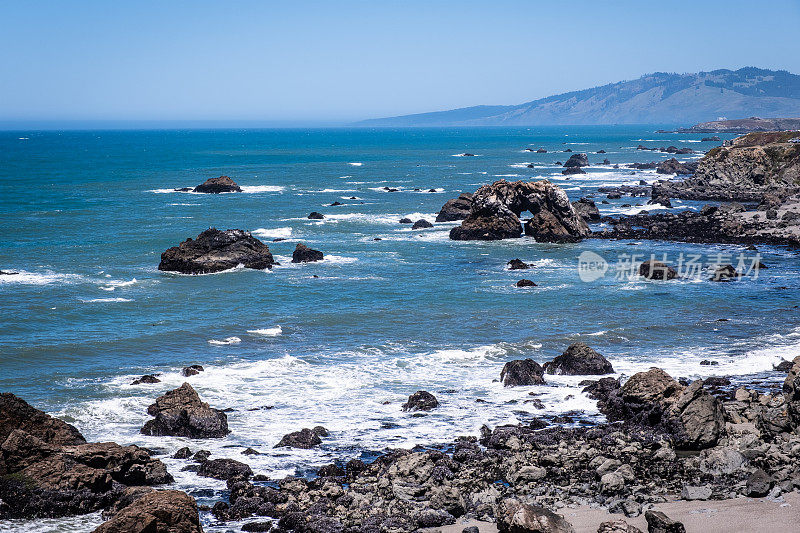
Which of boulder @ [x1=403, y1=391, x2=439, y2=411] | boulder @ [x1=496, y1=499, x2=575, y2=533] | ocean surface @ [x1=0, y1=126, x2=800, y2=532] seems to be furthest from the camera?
boulder @ [x1=403, y1=391, x2=439, y2=411]

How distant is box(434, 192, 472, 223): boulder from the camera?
68.2 m

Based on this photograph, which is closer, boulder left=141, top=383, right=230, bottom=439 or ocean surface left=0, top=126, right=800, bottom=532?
boulder left=141, top=383, right=230, bottom=439

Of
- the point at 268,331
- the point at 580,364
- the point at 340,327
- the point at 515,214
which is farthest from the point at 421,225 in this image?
the point at 580,364

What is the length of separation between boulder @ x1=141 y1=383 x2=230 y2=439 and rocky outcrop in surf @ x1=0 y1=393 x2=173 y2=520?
9.47 ft

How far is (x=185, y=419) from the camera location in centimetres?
2233

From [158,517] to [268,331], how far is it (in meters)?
19.9

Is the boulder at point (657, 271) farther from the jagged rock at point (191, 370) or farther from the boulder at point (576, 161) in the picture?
the boulder at point (576, 161)

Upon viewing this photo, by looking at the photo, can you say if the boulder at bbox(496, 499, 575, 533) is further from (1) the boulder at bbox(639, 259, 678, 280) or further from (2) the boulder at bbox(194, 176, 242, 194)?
(2) the boulder at bbox(194, 176, 242, 194)

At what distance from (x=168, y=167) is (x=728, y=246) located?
106533 millimetres

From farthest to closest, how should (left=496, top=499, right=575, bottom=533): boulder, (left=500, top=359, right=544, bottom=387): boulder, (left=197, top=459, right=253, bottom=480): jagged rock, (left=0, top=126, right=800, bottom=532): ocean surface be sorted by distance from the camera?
1. (left=500, top=359, right=544, bottom=387): boulder
2. (left=0, top=126, right=800, bottom=532): ocean surface
3. (left=197, top=459, right=253, bottom=480): jagged rock
4. (left=496, top=499, right=575, bottom=533): boulder

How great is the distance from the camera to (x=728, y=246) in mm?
53719

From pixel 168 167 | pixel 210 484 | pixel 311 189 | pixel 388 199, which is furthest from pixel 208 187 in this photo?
pixel 210 484

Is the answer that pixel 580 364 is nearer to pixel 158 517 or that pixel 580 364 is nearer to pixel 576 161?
pixel 158 517

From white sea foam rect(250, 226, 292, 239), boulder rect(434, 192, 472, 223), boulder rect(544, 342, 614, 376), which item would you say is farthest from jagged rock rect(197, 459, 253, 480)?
boulder rect(434, 192, 472, 223)
